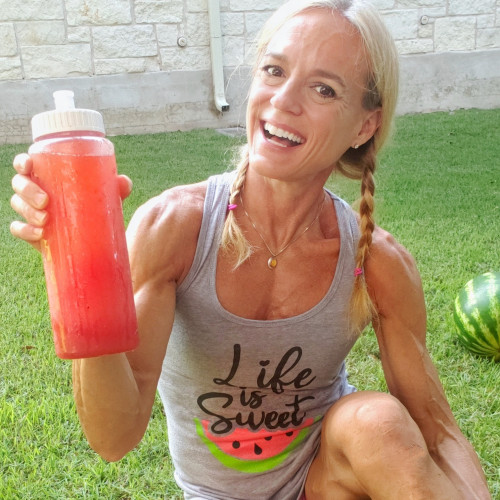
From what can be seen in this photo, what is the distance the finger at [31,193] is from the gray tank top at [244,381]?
1.84ft

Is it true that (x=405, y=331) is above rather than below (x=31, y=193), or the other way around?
below

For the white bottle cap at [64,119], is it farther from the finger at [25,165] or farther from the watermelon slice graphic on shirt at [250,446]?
the watermelon slice graphic on shirt at [250,446]

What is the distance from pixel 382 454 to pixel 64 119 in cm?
105

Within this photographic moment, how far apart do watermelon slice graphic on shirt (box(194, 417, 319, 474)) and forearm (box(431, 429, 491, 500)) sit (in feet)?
1.32

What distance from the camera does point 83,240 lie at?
1250 millimetres

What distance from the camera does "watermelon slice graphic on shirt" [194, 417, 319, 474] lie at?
1932 millimetres

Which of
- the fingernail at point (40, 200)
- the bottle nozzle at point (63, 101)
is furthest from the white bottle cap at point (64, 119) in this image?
the fingernail at point (40, 200)

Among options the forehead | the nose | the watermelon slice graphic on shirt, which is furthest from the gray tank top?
the forehead

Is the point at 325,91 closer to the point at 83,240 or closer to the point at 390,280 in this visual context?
the point at 390,280

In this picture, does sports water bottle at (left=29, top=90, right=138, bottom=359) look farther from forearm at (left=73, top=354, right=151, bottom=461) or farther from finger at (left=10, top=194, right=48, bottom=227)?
forearm at (left=73, top=354, right=151, bottom=461)

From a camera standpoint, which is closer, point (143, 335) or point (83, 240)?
point (83, 240)

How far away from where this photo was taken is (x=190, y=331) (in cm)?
180

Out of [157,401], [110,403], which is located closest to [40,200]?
[110,403]

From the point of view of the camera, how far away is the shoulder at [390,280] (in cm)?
189
